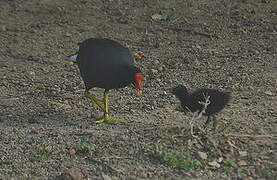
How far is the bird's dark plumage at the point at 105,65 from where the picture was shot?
615 cm

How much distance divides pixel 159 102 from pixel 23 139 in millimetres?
1809

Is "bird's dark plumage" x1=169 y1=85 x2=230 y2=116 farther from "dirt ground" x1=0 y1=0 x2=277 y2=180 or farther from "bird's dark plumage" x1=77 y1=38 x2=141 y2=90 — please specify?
"bird's dark plumage" x1=77 y1=38 x2=141 y2=90

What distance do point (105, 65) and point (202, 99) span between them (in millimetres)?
1033

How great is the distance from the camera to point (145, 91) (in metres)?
7.38

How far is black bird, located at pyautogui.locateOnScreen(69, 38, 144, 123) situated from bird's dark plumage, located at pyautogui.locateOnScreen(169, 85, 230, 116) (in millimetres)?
433

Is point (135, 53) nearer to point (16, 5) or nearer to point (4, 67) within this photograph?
point (4, 67)

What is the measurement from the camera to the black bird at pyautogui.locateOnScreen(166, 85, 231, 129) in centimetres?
590

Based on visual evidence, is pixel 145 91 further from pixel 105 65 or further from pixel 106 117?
pixel 105 65

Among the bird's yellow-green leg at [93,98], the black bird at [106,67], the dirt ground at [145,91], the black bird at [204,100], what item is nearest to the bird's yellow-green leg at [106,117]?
the black bird at [106,67]

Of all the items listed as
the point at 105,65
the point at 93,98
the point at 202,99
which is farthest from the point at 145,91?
the point at 202,99

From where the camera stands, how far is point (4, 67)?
833 cm

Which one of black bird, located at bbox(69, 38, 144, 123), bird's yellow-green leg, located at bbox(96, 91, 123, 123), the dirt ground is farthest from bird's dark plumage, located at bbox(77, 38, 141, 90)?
the dirt ground

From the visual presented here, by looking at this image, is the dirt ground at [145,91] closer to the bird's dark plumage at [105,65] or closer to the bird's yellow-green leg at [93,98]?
the bird's yellow-green leg at [93,98]

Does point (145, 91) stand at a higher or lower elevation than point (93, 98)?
lower
